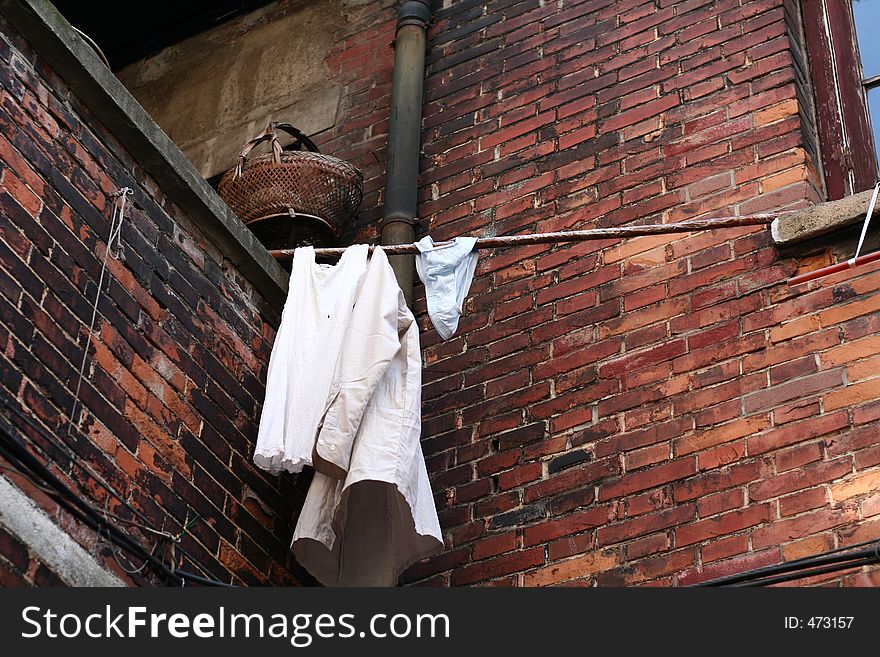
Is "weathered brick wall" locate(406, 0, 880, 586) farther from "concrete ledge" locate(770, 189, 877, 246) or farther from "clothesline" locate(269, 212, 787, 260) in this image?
"clothesline" locate(269, 212, 787, 260)

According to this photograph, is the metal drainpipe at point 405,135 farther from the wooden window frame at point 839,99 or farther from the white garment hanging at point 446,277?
the wooden window frame at point 839,99

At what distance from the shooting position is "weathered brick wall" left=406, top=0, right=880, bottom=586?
16.2ft

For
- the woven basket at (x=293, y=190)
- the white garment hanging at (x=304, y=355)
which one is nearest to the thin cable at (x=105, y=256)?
the white garment hanging at (x=304, y=355)

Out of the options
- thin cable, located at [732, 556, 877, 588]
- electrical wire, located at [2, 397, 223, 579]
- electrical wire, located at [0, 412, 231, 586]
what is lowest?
thin cable, located at [732, 556, 877, 588]

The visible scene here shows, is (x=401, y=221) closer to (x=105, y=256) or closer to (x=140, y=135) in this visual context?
(x=140, y=135)

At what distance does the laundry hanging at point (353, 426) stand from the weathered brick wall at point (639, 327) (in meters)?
0.47

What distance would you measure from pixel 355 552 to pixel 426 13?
3026 mm

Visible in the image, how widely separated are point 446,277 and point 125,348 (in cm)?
119

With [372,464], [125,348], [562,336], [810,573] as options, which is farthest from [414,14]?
[810,573]

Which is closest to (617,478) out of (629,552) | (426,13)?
(629,552)

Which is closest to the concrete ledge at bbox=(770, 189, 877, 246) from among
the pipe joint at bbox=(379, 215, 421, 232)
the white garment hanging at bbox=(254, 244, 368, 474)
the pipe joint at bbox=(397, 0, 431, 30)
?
the white garment hanging at bbox=(254, 244, 368, 474)

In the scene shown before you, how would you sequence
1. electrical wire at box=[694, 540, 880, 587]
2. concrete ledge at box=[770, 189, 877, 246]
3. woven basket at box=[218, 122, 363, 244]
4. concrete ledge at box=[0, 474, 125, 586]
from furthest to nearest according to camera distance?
woven basket at box=[218, 122, 363, 244] < concrete ledge at box=[770, 189, 877, 246] < electrical wire at box=[694, 540, 880, 587] < concrete ledge at box=[0, 474, 125, 586]

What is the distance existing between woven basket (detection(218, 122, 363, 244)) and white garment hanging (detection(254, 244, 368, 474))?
2.70 feet

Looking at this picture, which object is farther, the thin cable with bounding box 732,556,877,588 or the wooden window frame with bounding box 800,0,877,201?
the wooden window frame with bounding box 800,0,877,201
